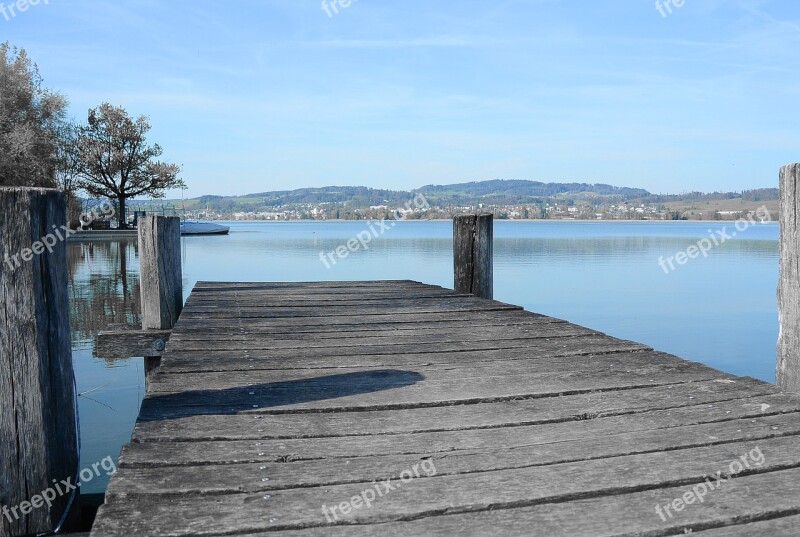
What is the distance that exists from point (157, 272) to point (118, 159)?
151 feet

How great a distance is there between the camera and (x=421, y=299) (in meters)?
7.58

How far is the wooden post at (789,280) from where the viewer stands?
3570mm

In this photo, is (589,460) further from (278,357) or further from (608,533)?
(278,357)

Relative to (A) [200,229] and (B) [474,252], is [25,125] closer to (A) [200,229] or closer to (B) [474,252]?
(A) [200,229]

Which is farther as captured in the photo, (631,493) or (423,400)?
(423,400)

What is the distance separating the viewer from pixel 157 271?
6363 millimetres

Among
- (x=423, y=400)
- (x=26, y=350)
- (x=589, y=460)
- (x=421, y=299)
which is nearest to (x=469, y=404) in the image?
(x=423, y=400)

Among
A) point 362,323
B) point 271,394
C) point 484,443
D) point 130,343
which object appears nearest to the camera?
point 484,443

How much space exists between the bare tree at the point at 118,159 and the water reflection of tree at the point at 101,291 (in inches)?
703

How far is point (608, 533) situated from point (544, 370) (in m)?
2.05

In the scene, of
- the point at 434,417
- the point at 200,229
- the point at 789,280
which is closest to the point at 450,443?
the point at 434,417

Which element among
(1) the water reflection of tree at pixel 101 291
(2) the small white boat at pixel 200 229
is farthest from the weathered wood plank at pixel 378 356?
(2) the small white boat at pixel 200 229

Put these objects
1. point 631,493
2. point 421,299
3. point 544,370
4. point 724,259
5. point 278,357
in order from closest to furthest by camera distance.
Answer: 1. point 631,493
2. point 544,370
3. point 278,357
4. point 421,299
5. point 724,259

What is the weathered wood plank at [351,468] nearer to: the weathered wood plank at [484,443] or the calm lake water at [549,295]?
the weathered wood plank at [484,443]
